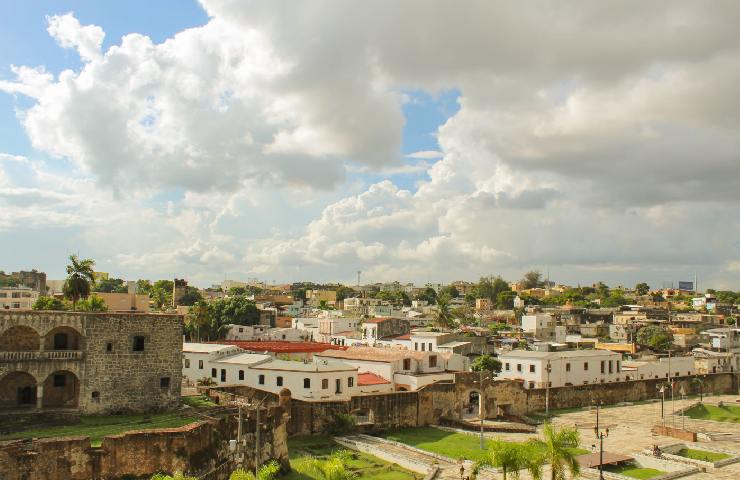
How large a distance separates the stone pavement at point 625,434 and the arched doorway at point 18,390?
713 inches

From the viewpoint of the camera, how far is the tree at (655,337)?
85.3 m

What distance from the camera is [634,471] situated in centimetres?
3572

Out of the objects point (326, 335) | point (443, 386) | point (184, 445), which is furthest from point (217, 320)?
point (184, 445)

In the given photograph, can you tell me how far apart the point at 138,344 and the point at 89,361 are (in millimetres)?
2473

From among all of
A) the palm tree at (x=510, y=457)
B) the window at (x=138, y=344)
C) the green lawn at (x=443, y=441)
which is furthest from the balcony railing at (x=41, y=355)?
the palm tree at (x=510, y=457)

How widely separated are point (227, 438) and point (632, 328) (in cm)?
8607

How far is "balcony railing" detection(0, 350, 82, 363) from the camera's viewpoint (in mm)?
31141

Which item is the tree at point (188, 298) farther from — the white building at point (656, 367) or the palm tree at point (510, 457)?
the palm tree at point (510, 457)

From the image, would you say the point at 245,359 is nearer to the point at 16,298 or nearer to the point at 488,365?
the point at 488,365

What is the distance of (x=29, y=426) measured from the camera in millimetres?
28906

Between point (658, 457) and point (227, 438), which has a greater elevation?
point (227, 438)

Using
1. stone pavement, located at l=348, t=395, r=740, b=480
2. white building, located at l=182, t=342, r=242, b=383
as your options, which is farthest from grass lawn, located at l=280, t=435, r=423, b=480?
white building, located at l=182, t=342, r=242, b=383

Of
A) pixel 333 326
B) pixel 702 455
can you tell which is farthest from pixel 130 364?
pixel 333 326

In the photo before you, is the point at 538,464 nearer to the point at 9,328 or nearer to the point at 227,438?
the point at 227,438
